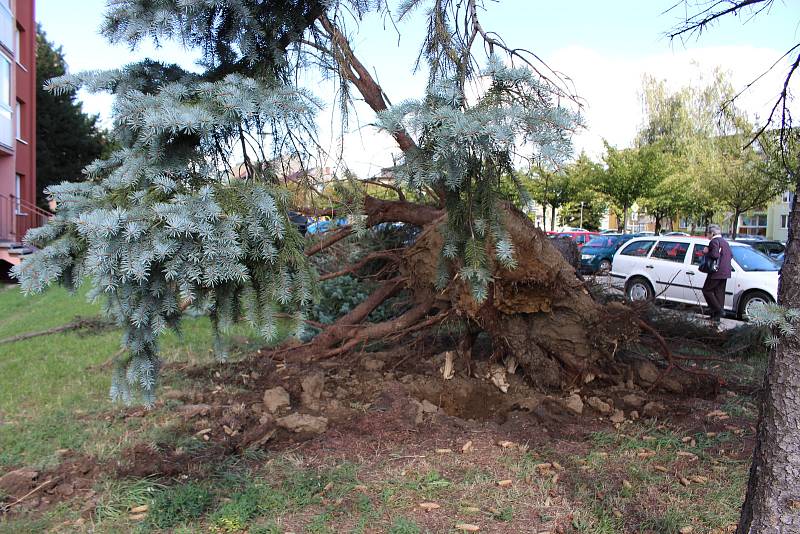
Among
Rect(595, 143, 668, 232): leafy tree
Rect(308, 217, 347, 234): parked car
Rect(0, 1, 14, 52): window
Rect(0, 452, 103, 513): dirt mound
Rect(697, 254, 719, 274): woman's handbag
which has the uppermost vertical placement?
Rect(0, 1, 14, 52): window

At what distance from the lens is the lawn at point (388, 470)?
10.5 ft

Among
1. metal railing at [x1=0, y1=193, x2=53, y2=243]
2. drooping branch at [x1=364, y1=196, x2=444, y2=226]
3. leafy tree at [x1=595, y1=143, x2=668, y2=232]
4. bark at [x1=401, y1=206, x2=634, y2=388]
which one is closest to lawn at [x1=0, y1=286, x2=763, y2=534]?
bark at [x1=401, y1=206, x2=634, y2=388]

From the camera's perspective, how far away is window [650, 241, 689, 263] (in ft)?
40.6

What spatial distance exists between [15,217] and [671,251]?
1695 centimetres

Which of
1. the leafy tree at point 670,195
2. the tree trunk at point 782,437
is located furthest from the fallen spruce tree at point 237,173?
the leafy tree at point 670,195

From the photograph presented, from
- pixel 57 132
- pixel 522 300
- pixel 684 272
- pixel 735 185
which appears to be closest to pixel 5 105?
pixel 57 132

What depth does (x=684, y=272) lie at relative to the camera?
12031 millimetres

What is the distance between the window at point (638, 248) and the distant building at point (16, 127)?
1381 centimetres

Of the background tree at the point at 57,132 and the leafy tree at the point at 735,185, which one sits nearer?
the leafy tree at the point at 735,185

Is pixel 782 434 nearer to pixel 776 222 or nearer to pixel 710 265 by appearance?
pixel 710 265

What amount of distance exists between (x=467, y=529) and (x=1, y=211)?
55.0ft

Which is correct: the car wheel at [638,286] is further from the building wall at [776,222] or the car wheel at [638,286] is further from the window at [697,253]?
the building wall at [776,222]

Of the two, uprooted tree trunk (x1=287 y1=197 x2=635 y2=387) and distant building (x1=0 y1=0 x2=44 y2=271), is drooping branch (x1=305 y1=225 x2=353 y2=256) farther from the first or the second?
distant building (x1=0 y1=0 x2=44 y2=271)

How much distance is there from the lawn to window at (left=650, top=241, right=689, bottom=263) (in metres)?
7.72
